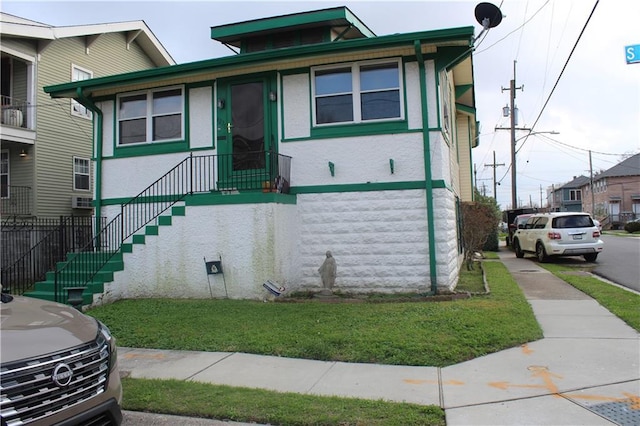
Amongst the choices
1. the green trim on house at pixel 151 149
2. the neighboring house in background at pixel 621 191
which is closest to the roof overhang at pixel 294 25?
the green trim on house at pixel 151 149

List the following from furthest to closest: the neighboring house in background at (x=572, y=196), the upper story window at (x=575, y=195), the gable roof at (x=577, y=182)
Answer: the upper story window at (x=575, y=195)
the neighboring house in background at (x=572, y=196)
the gable roof at (x=577, y=182)

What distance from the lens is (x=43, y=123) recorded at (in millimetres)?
16781

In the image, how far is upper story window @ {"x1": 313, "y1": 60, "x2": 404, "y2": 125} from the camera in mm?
10062

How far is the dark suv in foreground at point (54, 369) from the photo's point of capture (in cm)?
283

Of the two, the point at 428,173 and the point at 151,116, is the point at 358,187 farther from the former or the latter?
the point at 151,116

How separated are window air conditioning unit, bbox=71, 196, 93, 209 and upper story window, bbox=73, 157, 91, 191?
1.33 ft

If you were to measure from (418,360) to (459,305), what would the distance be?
8.81 feet

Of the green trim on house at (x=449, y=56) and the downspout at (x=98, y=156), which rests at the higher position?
the green trim on house at (x=449, y=56)

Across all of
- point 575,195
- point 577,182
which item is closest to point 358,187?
point 577,182

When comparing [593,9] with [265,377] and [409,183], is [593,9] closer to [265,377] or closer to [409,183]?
[409,183]

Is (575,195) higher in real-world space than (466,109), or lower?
higher

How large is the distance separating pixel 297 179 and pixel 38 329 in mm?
7533

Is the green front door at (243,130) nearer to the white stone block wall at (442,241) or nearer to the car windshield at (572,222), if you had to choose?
the white stone block wall at (442,241)

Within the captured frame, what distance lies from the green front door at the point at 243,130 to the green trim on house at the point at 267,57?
590 mm
